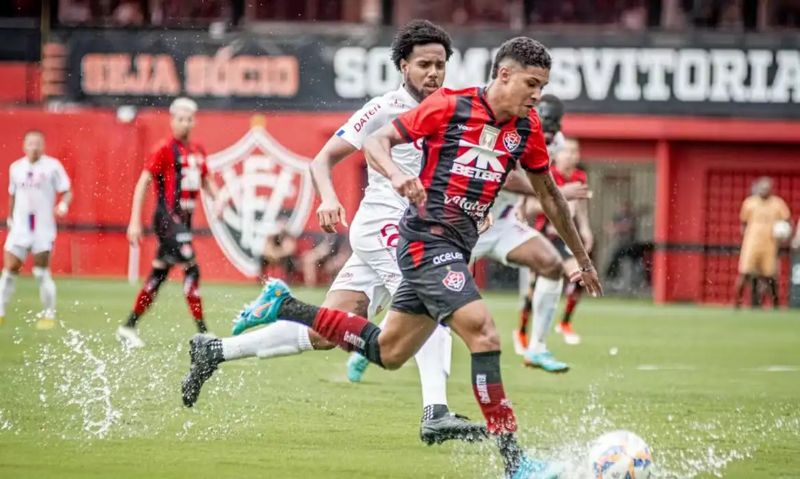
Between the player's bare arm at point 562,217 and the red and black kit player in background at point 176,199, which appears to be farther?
the red and black kit player in background at point 176,199

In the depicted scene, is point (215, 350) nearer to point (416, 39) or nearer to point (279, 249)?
point (416, 39)

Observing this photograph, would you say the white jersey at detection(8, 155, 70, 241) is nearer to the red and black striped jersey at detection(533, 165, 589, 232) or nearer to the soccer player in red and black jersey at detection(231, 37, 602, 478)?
the red and black striped jersey at detection(533, 165, 589, 232)

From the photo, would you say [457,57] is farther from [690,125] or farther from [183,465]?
[183,465]

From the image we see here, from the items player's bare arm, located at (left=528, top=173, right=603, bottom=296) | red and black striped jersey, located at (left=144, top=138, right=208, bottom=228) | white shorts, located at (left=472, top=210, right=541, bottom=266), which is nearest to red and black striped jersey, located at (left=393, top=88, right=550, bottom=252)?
player's bare arm, located at (left=528, top=173, right=603, bottom=296)

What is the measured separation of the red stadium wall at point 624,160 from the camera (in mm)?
27750

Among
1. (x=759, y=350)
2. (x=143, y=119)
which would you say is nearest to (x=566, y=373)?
(x=759, y=350)

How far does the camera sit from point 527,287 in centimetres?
1507

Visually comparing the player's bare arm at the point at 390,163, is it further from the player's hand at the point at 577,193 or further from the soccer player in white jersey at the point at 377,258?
the player's hand at the point at 577,193

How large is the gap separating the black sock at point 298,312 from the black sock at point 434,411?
34.9 inches

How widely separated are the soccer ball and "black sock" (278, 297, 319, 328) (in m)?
1.77

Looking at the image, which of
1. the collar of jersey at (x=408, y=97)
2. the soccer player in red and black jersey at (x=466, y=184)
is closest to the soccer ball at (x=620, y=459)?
the soccer player in red and black jersey at (x=466, y=184)

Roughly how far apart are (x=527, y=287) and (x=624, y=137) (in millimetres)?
13481

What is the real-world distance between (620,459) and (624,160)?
72.5 feet

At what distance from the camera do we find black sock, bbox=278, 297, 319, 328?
25.9 feet
